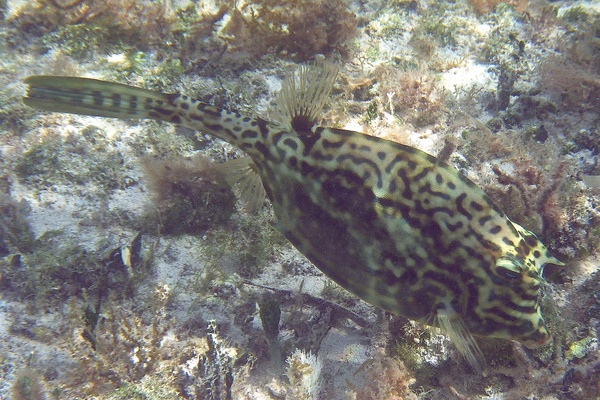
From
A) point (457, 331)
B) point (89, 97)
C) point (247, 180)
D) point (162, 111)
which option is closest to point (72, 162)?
point (89, 97)

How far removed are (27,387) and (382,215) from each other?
2969mm

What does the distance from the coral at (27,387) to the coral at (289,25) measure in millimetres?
4392

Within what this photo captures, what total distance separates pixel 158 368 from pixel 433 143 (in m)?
3.76

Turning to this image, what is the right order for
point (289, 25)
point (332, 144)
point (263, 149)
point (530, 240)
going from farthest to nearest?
point (289, 25), point (263, 149), point (332, 144), point (530, 240)

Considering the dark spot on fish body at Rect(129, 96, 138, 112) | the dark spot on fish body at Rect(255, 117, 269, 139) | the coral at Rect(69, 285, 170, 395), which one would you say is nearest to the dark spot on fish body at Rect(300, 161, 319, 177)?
the dark spot on fish body at Rect(255, 117, 269, 139)

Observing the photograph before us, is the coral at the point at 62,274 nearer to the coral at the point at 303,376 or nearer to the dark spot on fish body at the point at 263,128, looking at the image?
the coral at the point at 303,376

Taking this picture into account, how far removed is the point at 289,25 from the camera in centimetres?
531

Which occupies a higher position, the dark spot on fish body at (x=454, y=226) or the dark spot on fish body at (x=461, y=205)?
the dark spot on fish body at (x=461, y=205)

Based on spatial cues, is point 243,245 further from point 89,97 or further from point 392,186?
point 392,186

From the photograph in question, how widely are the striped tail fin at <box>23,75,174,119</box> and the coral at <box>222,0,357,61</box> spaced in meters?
2.80

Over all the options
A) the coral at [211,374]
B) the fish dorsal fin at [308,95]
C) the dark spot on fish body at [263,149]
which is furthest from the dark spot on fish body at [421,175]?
the coral at [211,374]

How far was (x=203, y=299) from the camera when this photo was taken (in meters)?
3.54

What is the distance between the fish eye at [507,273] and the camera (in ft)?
6.83

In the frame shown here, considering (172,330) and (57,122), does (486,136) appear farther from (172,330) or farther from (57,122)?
(57,122)
